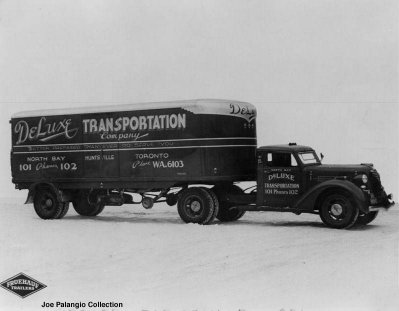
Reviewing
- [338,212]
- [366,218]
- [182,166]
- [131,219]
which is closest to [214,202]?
[182,166]

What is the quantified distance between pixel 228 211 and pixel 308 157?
2909 mm

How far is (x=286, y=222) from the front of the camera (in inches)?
727

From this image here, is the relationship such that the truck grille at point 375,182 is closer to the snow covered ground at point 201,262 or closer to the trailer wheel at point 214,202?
the snow covered ground at point 201,262

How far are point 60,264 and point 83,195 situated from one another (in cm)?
724

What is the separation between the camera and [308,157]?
17391 millimetres

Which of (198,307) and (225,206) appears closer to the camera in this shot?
(198,307)

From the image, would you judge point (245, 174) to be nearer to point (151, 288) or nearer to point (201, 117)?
point (201, 117)

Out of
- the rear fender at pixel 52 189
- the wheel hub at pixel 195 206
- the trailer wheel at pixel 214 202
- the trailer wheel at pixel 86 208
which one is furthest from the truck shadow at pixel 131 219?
the trailer wheel at pixel 214 202

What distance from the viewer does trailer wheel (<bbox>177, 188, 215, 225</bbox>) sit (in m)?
17.8

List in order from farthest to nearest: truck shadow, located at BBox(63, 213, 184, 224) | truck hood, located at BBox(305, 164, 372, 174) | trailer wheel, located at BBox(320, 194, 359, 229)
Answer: truck shadow, located at BBox(63, 213, 184, 224) < truck hood, located at BBox(305, 164, 372, 174) < trailer wheel, located at BBox(320, 194, 359, 229)

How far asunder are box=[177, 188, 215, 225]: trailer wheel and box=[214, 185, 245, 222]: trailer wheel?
26.2 inches

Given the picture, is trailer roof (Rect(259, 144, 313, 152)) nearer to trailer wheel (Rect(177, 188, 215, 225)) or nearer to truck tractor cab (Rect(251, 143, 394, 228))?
truck tractor cab (Rect(251, 143, 394, 228))

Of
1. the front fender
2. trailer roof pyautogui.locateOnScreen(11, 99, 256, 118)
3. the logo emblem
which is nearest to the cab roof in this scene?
the front fender

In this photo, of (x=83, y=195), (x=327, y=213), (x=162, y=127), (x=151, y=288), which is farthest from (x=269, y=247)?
(x=83, y=195)
